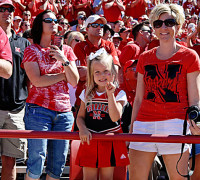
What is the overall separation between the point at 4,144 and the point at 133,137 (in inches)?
71.4

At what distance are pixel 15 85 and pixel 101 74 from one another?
1328 mm

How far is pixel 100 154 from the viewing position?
3.09 meters

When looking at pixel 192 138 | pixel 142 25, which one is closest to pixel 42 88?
pixel 192 138

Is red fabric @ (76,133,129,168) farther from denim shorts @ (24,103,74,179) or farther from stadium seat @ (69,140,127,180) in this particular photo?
denim shorts @ (24,103,74,179)

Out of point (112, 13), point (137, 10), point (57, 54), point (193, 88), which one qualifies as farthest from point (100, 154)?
point (137, 10)

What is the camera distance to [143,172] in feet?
10.0

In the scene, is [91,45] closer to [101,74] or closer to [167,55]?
[101,74]

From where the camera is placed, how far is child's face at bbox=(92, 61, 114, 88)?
125 inches

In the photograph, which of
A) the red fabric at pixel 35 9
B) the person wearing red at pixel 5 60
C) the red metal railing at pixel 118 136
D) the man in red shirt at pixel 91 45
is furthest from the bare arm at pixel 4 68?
the red fabric at pixel 35 9

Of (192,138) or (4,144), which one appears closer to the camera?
(192,138)

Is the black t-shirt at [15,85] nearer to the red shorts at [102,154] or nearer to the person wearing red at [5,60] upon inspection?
the person wearing red at [5,60]

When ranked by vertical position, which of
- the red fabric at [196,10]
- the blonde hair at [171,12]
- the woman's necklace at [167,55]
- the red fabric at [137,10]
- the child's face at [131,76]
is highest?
the red fabric at [196,10]

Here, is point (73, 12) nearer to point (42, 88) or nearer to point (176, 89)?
point (42, 88)

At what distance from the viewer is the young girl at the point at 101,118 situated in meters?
3.09
